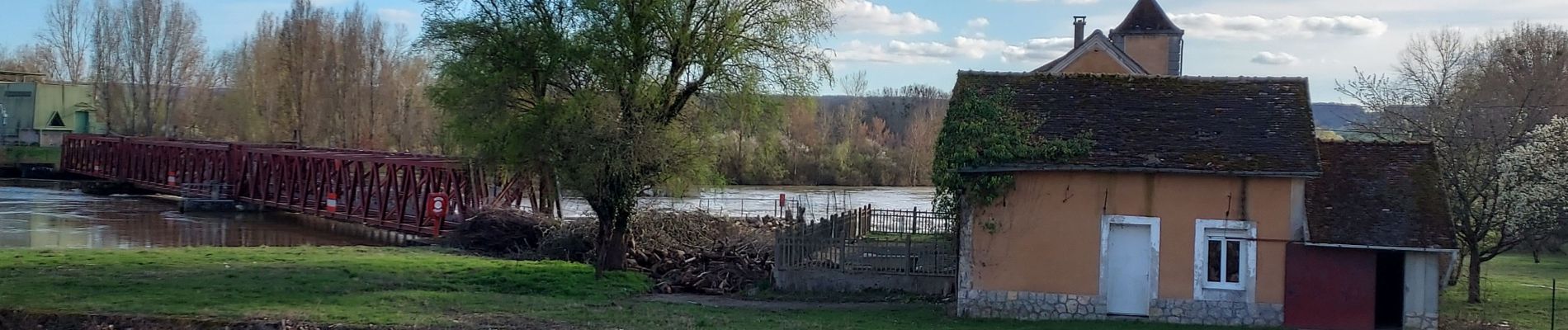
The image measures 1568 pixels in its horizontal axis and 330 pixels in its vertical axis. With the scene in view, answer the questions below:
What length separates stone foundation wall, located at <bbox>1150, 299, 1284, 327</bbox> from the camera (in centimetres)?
1781

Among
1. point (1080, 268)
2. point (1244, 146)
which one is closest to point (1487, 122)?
point (1244, 146)

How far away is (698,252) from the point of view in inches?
1015

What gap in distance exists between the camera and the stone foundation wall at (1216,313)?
17812 mm

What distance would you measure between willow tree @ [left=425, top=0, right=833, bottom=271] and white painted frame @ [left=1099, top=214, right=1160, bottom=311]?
6.75m

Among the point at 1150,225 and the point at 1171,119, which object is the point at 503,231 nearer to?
the point at 1171,119

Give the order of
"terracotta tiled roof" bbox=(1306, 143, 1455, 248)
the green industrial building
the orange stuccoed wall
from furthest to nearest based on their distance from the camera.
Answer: the green industrial building < the orange stuccoed wall < "terracotta tiled roof" bbox=(1306, 143, 1455, 248)

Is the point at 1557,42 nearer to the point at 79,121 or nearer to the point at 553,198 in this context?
the point at 553,198

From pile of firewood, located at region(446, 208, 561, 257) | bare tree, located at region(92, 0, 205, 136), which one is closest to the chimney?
pile of firewood, located at region(446, 208, 561, 257)

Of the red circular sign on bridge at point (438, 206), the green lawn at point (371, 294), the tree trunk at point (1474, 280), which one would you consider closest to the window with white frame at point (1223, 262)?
the green lawn at point (371, 294)

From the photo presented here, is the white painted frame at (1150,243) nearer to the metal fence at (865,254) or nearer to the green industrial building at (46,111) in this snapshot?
the metal fence at (865,254)

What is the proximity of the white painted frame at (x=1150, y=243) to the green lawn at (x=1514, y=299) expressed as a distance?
5.01 metres

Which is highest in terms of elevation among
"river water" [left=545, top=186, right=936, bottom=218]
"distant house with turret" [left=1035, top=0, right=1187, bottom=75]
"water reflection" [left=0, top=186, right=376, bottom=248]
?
"distant house with turret" [left=1035, top=0, right=1187, bottom=75]

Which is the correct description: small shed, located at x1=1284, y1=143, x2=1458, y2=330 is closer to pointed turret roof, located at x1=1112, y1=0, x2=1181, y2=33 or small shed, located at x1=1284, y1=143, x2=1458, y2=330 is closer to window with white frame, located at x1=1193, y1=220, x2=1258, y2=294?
window with white frame, located at x1=1193, y1=220, x2=1258, y2=294

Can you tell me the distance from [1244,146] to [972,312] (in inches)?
174
